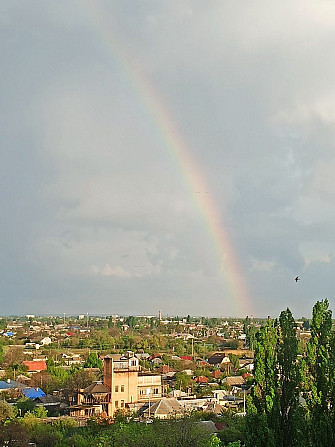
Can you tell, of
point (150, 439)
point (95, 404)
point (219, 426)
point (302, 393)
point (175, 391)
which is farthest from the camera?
point (175, 391)

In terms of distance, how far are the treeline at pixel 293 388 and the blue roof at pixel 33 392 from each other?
34.7 m

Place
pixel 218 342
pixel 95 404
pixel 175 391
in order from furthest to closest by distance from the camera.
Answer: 1. pixel 218 342
2. pixel 175 391
3. pixel 95 404

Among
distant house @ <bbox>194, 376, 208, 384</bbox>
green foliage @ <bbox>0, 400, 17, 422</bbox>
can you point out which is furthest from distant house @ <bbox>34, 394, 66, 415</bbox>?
distant house @ <bbox>194, 376, 208, 384</bbox>

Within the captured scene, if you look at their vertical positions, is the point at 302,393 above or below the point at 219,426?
above

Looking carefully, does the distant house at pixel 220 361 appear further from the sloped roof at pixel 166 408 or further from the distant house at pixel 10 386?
the sloped roof at pixel 166 408

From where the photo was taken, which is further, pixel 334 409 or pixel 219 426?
pixel 219 426

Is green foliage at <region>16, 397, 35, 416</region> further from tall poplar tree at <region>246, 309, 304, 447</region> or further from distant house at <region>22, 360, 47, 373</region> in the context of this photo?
tall poplar tree at <region>246, 309, 304, 447</region>

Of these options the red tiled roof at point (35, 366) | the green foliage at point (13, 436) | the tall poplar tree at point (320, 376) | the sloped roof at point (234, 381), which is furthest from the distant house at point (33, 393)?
the tall poplar tree at point (320, 376)

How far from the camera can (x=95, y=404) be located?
134 ft

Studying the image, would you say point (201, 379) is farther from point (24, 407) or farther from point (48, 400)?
point (24, 407)

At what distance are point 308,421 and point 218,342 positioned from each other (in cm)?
10037

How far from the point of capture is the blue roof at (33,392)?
46216 mm

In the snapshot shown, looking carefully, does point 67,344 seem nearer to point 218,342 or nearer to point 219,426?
point 218,342

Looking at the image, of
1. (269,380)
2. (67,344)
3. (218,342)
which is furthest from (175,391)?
(218,342)
